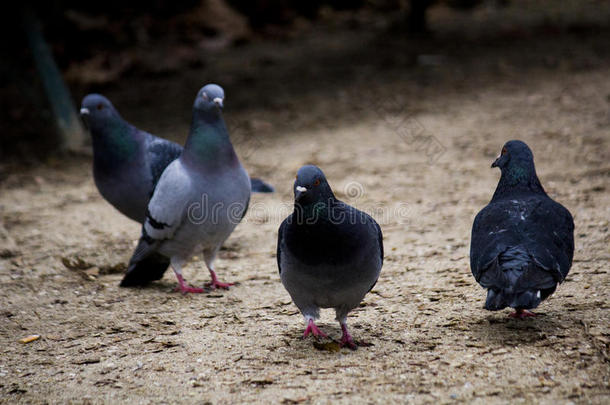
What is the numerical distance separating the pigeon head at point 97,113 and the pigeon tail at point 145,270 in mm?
1116

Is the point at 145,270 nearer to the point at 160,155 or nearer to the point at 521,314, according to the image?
the point at 160,155

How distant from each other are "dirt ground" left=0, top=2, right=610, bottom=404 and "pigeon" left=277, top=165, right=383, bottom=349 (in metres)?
0.36

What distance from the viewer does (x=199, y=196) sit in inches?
168

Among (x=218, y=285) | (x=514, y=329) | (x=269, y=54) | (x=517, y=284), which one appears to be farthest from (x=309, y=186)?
(x=269, y=54)

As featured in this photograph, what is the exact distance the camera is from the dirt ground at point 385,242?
3082mm

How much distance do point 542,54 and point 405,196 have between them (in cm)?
553

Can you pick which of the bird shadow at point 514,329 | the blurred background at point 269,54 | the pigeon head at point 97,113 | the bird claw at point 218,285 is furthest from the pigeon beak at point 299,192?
the blurred background at point 269,54

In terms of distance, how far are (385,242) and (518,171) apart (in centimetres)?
154

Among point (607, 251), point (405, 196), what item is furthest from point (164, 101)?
point (607, 251)

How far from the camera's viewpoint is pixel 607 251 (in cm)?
440

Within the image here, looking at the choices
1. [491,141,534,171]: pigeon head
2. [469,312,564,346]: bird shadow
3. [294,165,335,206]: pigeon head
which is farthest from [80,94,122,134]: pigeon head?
[469,312,564,346]: bird shadow

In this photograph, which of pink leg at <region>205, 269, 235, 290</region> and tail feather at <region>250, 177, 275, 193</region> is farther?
tail feather at <region>250, 177, 275, 193</region>

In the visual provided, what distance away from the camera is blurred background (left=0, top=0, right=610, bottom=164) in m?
8.92

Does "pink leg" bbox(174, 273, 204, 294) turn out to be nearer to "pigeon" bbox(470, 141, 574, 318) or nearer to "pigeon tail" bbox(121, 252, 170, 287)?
"pigeon tail" bbox(121, 252, 170, 287)
